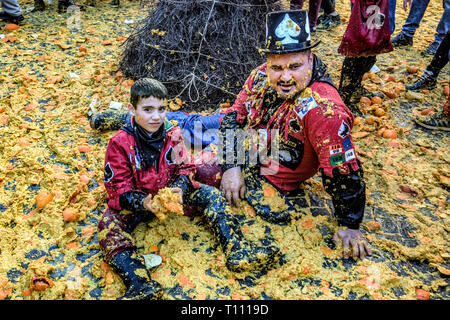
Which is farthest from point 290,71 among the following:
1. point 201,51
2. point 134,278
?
point 201,51

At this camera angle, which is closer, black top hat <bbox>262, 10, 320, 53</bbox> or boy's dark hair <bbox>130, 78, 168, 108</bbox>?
black top hat <bbox>262, 10, 320, 53</bbox>

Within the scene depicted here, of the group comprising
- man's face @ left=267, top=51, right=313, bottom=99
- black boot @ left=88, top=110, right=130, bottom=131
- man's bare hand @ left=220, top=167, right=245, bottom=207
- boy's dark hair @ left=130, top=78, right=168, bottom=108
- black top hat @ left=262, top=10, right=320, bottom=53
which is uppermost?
black top hat @ left=262, top=10, right=320, bottom=53

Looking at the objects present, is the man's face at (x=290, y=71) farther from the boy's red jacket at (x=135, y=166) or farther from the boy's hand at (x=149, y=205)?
the boy's hand at (x=149, y=205)

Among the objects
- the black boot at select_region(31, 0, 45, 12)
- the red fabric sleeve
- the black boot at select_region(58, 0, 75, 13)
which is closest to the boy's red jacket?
the red fabric sleeve

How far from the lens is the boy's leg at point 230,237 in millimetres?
2029

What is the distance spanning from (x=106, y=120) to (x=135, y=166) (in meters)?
1.18

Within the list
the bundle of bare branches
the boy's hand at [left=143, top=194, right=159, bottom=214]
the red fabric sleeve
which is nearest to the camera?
the boy's hand at [left=143, top=194, right=159, bottom=214]

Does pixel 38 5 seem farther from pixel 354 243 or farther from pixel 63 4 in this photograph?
pixel 354 243

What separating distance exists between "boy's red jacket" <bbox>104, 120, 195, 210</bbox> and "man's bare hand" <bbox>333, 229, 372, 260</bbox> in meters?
1.14

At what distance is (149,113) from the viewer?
85.0 inches

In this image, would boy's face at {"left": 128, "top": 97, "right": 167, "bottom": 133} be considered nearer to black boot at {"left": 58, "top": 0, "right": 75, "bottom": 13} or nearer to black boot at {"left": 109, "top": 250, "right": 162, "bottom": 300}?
black boot at {"left": 109, "top": 250, "right": 162, "bottom": 300}

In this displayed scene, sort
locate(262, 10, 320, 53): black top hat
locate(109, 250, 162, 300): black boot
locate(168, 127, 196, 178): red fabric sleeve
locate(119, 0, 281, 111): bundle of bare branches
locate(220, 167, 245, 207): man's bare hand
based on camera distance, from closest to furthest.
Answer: locate(109, 250, 162, 300): black boot, locate(262, 10, 320, 53): black top hat, locate(168, 127, 196, 178): red fabric sleeve, locate(220, 167, 245, 207): man's bare hand, locate(119, 0, 281, 111): bundle of bare branches

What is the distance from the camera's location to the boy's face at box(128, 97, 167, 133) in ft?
7.05

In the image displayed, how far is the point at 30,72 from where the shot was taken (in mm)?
4109
